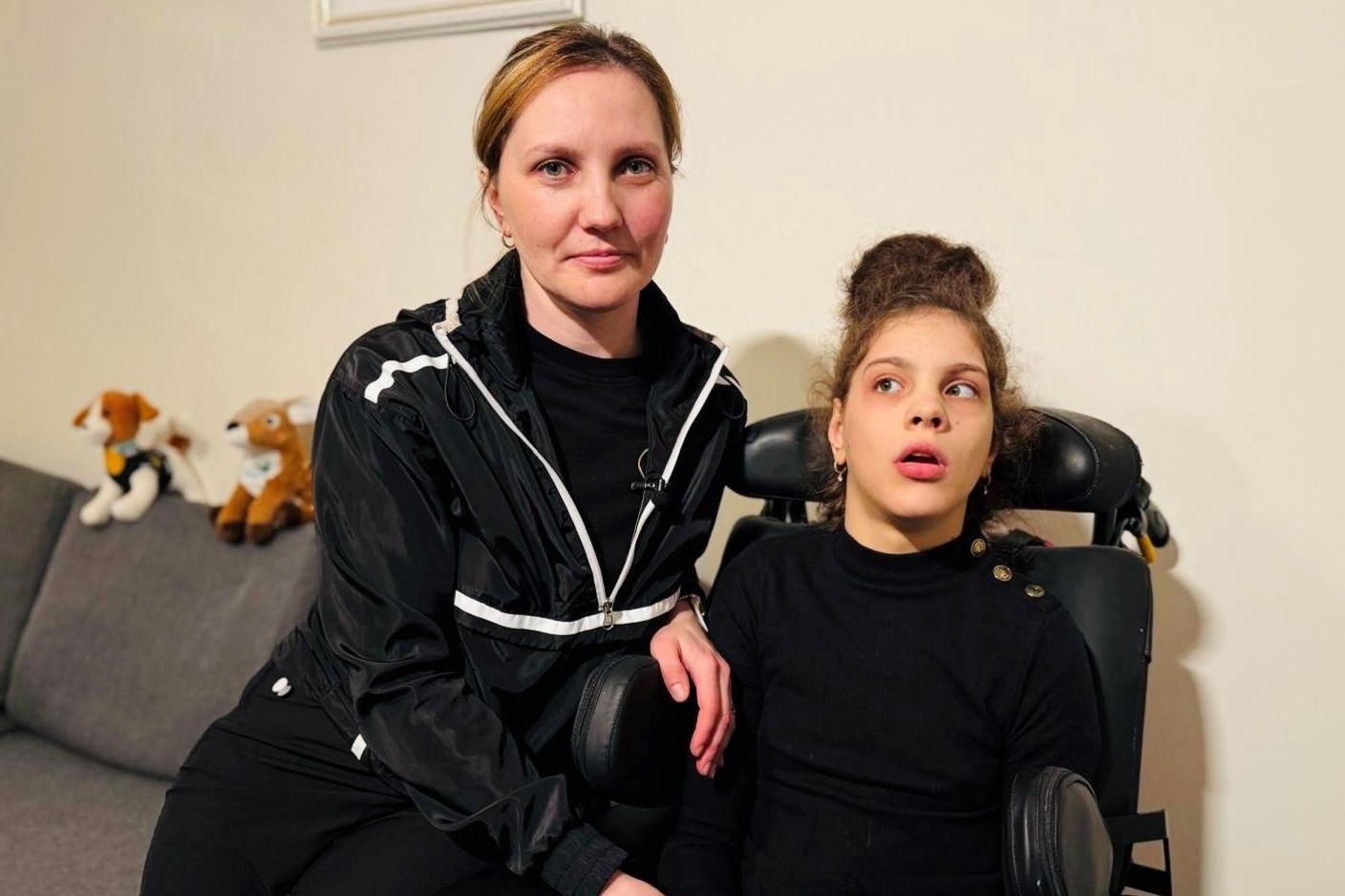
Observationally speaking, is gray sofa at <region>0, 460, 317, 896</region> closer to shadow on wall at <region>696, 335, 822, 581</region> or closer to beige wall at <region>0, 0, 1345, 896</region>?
beige wall at <region>0, 0, 1345, 896</region>

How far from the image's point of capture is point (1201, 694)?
5.42ft

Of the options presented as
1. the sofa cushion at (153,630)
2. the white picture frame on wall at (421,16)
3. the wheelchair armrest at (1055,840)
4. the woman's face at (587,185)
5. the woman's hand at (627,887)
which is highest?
the white picture frame on wall at (421,16)

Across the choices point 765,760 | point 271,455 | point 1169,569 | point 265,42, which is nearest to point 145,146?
point 265,42

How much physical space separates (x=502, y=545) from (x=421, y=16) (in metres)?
1.10

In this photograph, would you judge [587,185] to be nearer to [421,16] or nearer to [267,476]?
[421,16]

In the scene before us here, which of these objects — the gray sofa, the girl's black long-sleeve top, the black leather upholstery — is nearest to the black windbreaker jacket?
the girl's black long-sleeve top

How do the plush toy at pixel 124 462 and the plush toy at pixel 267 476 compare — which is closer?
the plush toy at pixel 267 476

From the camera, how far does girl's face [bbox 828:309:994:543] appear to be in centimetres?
120

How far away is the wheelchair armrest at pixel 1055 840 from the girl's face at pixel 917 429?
0.28 m

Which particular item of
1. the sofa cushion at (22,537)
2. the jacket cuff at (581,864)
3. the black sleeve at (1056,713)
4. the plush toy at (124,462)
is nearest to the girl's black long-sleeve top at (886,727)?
the black sleeve at (1056,713)

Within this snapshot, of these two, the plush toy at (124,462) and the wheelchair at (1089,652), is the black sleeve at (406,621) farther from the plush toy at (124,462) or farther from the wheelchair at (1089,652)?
the plush toy at (124,462)

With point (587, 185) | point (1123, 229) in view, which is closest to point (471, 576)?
point (587, 185)

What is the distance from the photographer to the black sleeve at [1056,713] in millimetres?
1211

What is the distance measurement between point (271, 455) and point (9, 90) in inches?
42.2
